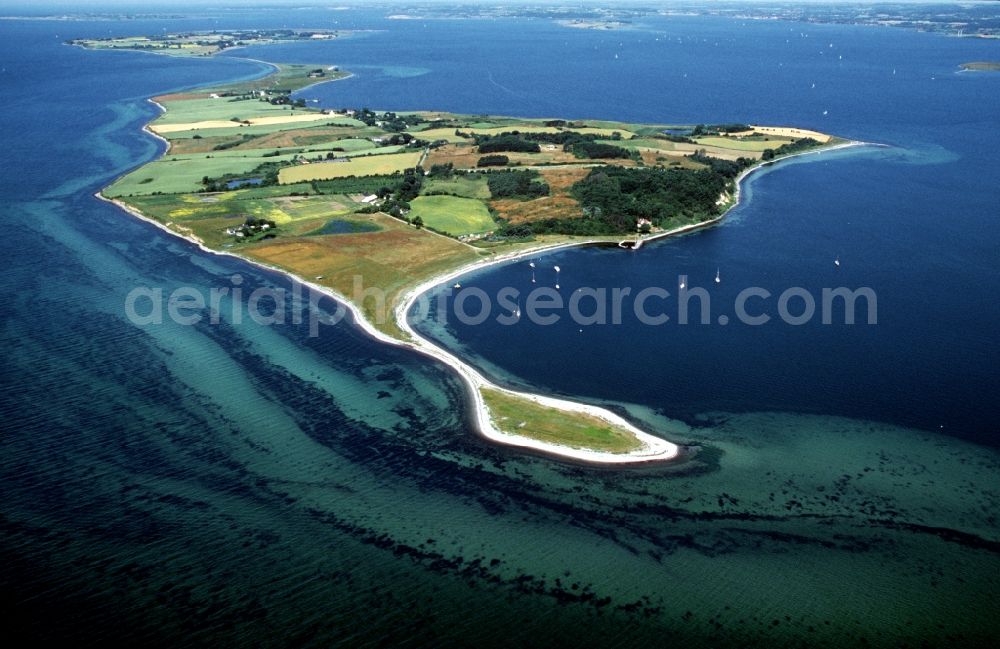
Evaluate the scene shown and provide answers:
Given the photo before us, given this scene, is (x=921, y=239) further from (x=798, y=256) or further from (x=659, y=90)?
(x=659, y=90)

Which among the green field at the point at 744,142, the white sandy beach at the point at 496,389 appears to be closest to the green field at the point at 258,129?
the white sandy beach at the point at 496,389

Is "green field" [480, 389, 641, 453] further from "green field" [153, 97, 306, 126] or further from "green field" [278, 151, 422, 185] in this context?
"green field" [153, 97, 306, 126]

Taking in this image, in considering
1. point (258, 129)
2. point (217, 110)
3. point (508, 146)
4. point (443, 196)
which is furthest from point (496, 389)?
point (217, 110)

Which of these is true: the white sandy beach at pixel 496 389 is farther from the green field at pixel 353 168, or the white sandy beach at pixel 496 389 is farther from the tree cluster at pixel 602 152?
the tree cluster at pixel 602 152

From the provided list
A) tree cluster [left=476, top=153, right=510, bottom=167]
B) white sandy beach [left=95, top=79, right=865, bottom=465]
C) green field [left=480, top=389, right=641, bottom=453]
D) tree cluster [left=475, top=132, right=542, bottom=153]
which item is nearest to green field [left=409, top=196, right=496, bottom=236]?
white sandy beach [left=95, top=79, right=865, bottom=465]

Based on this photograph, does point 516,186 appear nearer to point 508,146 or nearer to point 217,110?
point 508,146

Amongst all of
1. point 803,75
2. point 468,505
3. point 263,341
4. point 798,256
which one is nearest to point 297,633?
point 468,505

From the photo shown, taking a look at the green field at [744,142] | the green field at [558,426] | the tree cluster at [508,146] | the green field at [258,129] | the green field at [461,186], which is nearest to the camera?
the green field at [558,426]
